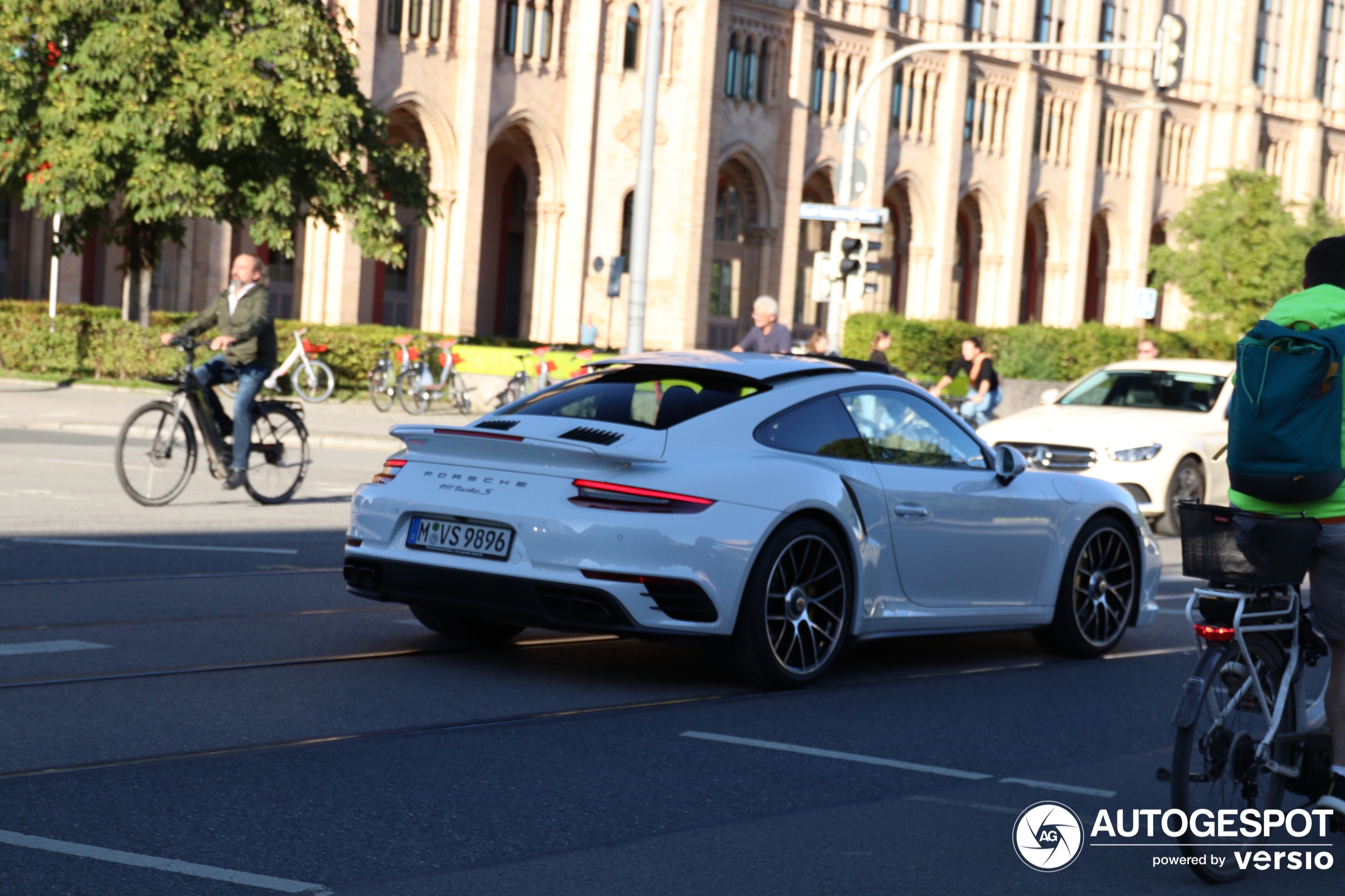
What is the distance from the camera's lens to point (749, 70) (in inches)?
2212

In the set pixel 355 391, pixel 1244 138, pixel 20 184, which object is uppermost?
pixel 1244 138

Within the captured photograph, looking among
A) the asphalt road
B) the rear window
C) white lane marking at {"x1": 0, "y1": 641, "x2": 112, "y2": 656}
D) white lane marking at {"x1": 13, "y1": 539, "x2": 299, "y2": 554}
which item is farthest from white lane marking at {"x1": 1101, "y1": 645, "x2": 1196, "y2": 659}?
white lane marking at {"x1": 13, "y1": 539, "x2": 299, "y2": 554}

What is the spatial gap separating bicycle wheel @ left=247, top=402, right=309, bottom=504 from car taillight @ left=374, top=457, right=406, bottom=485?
21.0 feet

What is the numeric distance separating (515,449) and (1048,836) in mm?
2907

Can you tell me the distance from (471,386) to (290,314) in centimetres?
1869

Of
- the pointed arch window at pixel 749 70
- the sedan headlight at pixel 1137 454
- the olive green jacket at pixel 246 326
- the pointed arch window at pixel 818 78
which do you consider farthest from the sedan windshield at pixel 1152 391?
the pointed arch window at pixel 818 78

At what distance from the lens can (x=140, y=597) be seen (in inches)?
358

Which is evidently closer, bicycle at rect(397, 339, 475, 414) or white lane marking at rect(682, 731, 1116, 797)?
white lane marking at rect(682, 731, 1116, 797)

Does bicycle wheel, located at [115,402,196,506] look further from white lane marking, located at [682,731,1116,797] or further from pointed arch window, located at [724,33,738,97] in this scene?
pointed arch window, located at [724,33,738,97]

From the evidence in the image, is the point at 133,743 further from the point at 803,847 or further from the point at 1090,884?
the point at 1090,884

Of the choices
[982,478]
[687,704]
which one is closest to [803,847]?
[687,704]

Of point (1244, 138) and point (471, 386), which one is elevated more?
point (1244, 138)

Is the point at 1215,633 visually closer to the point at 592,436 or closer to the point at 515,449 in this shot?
the point at 592,436

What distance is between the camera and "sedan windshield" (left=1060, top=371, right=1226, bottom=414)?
1780cm
